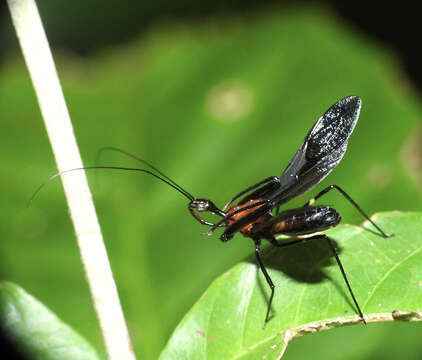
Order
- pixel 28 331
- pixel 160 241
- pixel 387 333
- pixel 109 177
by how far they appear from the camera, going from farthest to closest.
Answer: pixel 109 177, pixel 160 241, pixel 387 333, pixel 28 331

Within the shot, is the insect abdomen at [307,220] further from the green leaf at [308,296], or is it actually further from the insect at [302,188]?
the green leaf at [308,296]

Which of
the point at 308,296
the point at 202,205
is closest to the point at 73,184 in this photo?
the point at 308,296

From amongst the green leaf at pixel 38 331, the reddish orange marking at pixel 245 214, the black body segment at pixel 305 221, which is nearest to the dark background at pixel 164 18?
the reddish orange marking at pixel 245 214

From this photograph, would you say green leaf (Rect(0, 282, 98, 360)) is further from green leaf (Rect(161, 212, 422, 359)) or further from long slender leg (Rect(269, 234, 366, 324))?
long slender leg (Rect(269, 234, 366, 324))

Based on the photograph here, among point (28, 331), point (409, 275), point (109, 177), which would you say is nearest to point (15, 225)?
point (109, 177)

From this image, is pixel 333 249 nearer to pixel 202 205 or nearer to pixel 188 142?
pixel 202 205

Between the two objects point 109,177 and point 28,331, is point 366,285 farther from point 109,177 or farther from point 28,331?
point 109,177
